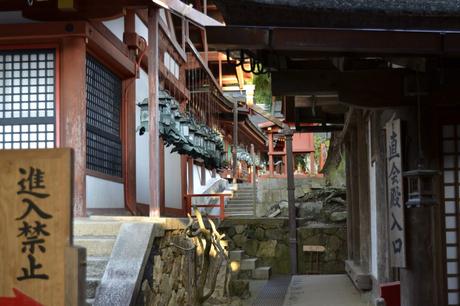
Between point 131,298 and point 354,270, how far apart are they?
24.0 feet

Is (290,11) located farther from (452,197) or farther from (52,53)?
(52,53)

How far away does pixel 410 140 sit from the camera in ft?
19.9

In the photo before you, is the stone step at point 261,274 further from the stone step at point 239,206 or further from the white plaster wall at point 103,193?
the stone step at point 239,206

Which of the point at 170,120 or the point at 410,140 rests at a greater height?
the point at 170,120

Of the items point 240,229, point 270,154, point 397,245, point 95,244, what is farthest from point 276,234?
point 270,154

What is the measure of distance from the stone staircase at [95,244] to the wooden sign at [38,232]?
3.02 m

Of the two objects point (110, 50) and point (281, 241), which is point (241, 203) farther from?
point (110, 50)

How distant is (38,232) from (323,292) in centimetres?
1028

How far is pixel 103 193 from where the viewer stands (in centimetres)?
1180

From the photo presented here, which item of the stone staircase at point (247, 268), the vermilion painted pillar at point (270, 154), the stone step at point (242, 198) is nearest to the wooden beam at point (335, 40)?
the stone staircase at point (247, 268)

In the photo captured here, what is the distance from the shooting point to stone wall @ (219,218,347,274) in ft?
62.9

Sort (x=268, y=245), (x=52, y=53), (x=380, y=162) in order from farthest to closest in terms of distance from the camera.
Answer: (x=268, y=245) < (x=52, y=53) < (x=380, y=162)

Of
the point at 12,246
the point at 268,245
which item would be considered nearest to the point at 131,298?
the point at 12,246

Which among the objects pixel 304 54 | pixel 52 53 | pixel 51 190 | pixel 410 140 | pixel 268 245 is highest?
pixel 52 53
